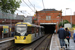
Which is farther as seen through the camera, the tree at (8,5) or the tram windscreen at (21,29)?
the tree at (8,5)

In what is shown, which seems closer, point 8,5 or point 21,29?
point 21,29

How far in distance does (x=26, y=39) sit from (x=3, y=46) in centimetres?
284

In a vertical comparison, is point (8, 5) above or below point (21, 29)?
above

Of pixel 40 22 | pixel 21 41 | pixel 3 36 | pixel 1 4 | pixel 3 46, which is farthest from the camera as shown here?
pixel 40 22

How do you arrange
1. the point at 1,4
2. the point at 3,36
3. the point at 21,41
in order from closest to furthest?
the point at 21,41, the point at 3,36, the point at 1,4

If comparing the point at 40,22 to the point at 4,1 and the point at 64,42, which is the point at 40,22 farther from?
the point at 64,42

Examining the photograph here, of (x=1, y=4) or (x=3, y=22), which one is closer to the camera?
(x=3, y=22)

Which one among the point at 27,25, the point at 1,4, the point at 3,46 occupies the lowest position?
the point at 3,46

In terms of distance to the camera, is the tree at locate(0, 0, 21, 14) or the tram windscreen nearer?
the tram windscreen

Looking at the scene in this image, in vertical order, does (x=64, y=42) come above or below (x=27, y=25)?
below

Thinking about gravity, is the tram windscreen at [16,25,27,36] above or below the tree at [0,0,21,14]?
below

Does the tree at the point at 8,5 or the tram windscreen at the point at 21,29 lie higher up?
the tree at the point at 8,5

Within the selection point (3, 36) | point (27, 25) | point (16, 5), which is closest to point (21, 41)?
point (27, 25)

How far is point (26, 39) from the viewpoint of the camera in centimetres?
1670
